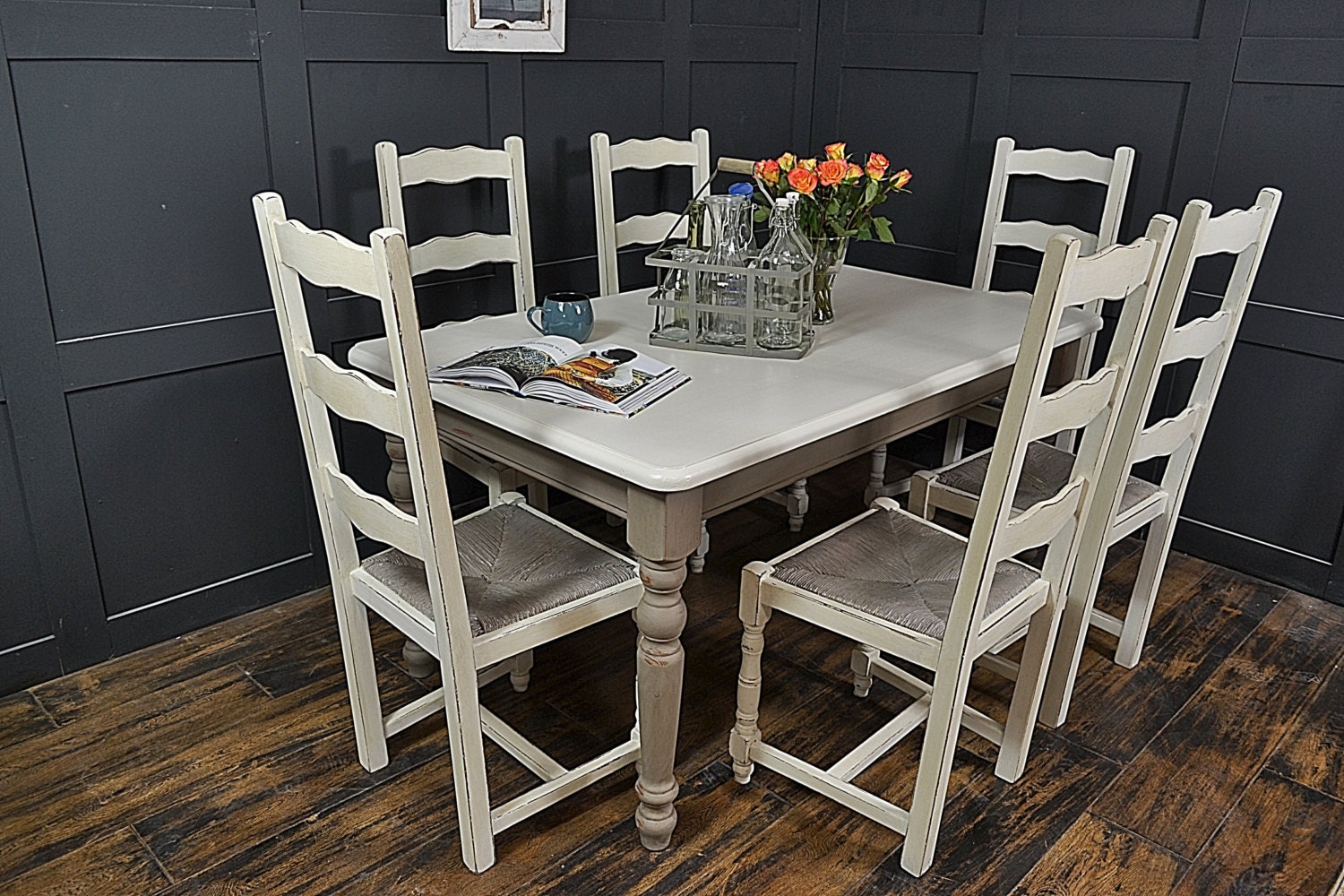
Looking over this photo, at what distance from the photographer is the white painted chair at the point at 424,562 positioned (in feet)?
5.01

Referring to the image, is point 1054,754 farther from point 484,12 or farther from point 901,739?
point 484,12

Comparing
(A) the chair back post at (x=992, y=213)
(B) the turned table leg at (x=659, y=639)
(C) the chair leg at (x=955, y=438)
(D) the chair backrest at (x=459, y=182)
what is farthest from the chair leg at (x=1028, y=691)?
(D) the chair backrest at (x=459, y=182)

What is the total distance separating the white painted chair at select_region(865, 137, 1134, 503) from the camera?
2.79m

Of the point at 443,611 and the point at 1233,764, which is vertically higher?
the point at 443,611

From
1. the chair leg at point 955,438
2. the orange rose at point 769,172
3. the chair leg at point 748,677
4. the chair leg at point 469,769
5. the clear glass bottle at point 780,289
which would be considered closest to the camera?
the chair leg at point 469,769

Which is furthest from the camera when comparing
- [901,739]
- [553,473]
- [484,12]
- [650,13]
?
[650,13]

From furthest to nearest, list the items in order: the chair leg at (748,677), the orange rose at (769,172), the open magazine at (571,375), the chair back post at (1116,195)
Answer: the chair back post at (1116,195) → the orange rose at (769,172) → the chair leg at (748,677) → the open magazine at (571,375)

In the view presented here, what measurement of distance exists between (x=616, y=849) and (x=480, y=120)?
1853 millimetres

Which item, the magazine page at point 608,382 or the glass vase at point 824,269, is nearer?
the magazine page at point 608,382

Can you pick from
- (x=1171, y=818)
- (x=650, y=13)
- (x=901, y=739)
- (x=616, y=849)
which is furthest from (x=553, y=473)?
(x=650, y=13)

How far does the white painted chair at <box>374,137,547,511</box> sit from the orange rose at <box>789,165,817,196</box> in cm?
82

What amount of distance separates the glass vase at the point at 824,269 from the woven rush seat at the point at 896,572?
518 millimetres

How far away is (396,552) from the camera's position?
1922 millimetres

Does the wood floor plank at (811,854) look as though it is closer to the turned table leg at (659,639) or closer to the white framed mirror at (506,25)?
the turned table leg at (659,639)
